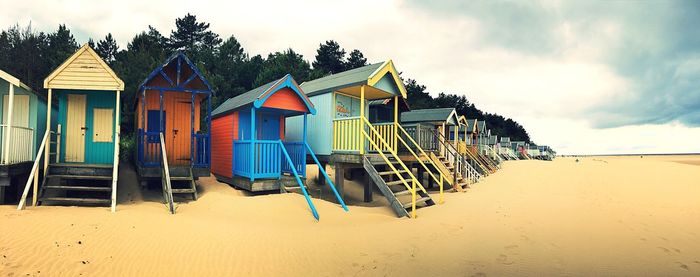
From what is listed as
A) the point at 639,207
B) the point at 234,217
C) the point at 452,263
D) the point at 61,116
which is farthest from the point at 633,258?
the point at 61,116

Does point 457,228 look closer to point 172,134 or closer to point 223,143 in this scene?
point 223,143

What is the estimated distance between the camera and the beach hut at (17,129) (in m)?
8.55

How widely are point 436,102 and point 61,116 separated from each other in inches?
2532

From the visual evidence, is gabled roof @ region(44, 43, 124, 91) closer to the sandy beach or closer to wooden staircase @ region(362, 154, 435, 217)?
the sandy beach

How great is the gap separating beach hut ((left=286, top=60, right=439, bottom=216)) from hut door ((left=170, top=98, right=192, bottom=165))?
4.31 m

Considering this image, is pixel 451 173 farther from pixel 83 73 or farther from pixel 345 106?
pixel 83 73

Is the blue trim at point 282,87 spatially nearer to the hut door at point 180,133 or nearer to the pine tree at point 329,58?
the hut door at point 180,133

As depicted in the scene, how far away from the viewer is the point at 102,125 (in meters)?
11.3

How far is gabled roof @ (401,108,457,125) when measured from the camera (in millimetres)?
25062

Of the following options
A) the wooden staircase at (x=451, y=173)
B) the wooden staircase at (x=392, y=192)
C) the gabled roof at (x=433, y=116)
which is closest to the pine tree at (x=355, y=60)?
the gabled roof at (x=433, y=116)

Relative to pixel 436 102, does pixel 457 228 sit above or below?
below

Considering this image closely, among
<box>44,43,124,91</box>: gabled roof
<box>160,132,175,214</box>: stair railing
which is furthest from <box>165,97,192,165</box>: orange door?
<box>44,43,124,91</box>: gabled roof

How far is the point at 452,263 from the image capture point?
5656 mm

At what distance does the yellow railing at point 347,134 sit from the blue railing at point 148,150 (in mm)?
5841
